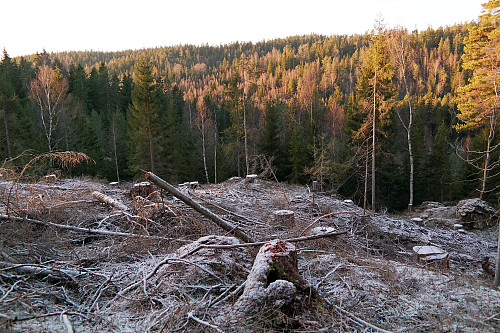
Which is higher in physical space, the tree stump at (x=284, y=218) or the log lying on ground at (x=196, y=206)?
the log lying on ground at (x=196, y=206)

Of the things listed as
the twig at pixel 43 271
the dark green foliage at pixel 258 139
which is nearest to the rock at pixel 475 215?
the dark green foliage at pixel 258 139

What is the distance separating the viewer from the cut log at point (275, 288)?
317cm

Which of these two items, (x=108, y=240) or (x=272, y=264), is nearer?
(x=272, y=264)

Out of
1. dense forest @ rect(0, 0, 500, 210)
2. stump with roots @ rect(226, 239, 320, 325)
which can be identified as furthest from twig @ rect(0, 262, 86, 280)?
dense forest @ rect(0, 0, 500, 210)

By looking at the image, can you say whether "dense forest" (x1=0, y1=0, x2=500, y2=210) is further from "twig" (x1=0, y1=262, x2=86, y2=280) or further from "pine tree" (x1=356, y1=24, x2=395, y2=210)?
"twig" (x1=0, y1=262, x2=86, y2=280)

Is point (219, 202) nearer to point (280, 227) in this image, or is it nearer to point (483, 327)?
point (280, 227)

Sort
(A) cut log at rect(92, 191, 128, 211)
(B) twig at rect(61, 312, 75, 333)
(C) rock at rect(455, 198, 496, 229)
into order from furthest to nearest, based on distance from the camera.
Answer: (C) rock at rect(455, 198, 496, 229)
(A) cut log at rect(92, 191, 128, 211)
(B) twig at rect(61, 312, 75, 333)

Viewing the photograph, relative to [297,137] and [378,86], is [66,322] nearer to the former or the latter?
[378,86]

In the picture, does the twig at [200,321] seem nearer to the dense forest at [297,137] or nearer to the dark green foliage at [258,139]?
the dense forest at [297,137]

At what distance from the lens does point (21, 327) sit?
283cm

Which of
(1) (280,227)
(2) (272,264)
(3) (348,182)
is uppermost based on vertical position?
(2) (272,264)

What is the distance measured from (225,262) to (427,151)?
99.7 ft

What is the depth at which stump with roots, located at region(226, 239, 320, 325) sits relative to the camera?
313cm

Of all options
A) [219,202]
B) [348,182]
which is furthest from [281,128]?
[219,202]
